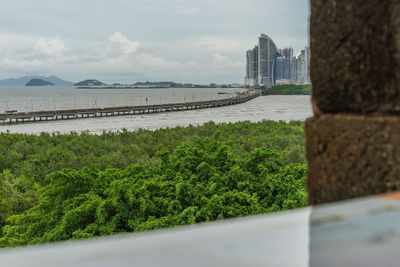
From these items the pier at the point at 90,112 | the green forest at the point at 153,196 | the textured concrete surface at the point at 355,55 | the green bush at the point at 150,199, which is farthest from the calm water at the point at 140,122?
the textured concrete surface at the point at 355,55

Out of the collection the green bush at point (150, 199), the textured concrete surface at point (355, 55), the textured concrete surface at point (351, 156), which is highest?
the textured concrete surface at point (355, 55)

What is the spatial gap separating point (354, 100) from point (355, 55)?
0.81 feet

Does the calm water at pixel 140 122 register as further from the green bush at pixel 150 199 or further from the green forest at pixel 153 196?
the green bush at pixel 150 199

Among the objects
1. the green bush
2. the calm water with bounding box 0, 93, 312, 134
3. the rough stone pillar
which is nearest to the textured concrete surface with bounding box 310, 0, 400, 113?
the rough stone pillar

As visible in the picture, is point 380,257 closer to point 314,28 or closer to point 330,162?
point 330,162

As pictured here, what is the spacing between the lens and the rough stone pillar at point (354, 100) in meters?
1.89

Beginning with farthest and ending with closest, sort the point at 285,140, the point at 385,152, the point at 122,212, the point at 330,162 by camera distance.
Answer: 1. the point at 285,140
2. the point at 122,212
3. the point at 330,162
4. the point at 385,152

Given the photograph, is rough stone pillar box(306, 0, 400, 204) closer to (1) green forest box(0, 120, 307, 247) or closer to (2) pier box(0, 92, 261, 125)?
(1) green forest box(0, 120, 307, 247)

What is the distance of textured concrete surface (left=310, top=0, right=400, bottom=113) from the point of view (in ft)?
6.27

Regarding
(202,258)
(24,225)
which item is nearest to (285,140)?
(24,225)

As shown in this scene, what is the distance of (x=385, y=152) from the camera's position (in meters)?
1.88

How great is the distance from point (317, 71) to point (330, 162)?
57cm

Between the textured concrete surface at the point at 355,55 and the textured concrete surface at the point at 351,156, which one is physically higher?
the textured concrete surface at the point at 355,55

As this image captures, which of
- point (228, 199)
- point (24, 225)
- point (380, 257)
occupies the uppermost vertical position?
point (380, 257)
